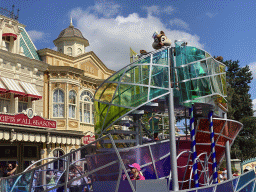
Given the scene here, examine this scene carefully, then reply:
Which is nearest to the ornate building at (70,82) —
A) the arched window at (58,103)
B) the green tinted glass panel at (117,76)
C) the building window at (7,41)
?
the arched window at (58,103)

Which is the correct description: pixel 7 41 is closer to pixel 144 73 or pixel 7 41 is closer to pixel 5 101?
pixel 5 101

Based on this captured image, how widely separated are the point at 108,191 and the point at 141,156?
2.89 metres

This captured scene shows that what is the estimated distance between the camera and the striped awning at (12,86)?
1950 cm

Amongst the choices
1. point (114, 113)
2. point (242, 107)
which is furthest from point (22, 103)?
point (242, 107)

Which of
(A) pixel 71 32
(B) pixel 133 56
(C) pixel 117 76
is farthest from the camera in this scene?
(A) pixel 71 32

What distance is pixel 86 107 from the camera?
2636 cm

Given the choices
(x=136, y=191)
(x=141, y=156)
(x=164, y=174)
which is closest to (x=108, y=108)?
(x=141, y=156)

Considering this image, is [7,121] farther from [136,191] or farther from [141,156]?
[136,191]

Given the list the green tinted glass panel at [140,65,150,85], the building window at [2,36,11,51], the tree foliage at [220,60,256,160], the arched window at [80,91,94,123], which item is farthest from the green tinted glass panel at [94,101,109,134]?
the tree foliage at [220,60,256,160]

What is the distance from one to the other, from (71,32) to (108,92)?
742 inches

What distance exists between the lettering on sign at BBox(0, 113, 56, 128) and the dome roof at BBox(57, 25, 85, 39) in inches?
383

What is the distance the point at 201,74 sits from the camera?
37.1 ft

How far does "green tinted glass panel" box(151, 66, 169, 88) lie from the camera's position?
405 inches

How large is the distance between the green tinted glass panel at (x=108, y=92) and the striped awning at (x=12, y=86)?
33.9 ft
